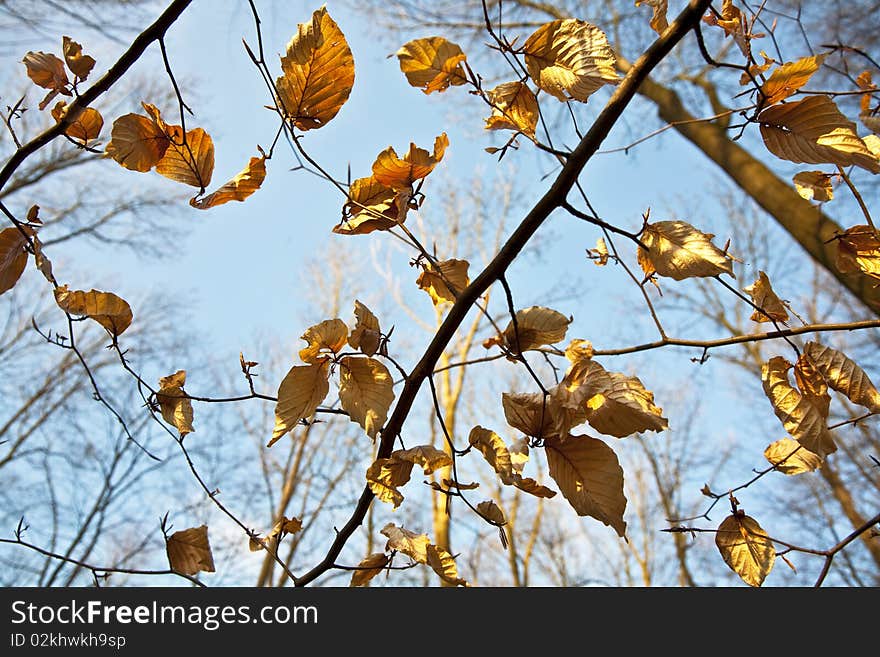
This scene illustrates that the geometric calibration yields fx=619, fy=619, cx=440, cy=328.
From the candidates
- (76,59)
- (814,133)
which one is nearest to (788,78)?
(814,133)

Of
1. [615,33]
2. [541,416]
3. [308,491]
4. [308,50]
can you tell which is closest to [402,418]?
[541,416]

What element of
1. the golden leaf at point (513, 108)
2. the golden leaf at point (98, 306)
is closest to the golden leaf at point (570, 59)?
the golden leaf at point (513, 108)

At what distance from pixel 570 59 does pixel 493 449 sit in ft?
0.64

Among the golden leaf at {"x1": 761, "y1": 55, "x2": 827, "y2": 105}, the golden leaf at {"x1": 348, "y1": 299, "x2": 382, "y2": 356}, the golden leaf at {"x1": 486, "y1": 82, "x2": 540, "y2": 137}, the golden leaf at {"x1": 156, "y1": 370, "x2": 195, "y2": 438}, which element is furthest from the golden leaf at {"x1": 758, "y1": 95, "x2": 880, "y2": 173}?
the golden leaf at {"x1": 156, "y1": 370, "x2": 195, "y2": 438}

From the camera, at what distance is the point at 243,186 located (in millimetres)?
313

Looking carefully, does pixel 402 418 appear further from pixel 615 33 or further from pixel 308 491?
pixel 308 491

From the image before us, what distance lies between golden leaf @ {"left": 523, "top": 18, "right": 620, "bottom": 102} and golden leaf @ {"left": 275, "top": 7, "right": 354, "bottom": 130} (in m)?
0.09

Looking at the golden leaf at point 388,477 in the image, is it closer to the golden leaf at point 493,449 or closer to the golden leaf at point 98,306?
the golden leaf at point 493,449

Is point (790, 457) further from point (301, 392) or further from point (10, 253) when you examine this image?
point (10, 253)

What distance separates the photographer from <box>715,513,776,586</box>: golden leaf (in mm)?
350

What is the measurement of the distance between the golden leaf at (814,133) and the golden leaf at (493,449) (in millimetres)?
202

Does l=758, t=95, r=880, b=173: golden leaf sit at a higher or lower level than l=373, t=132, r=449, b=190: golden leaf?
lower

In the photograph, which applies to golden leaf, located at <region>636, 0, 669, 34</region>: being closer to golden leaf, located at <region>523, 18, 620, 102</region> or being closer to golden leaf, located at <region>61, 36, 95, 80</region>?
golden leaf, located at <region>523, 18, 620, 102</region>
